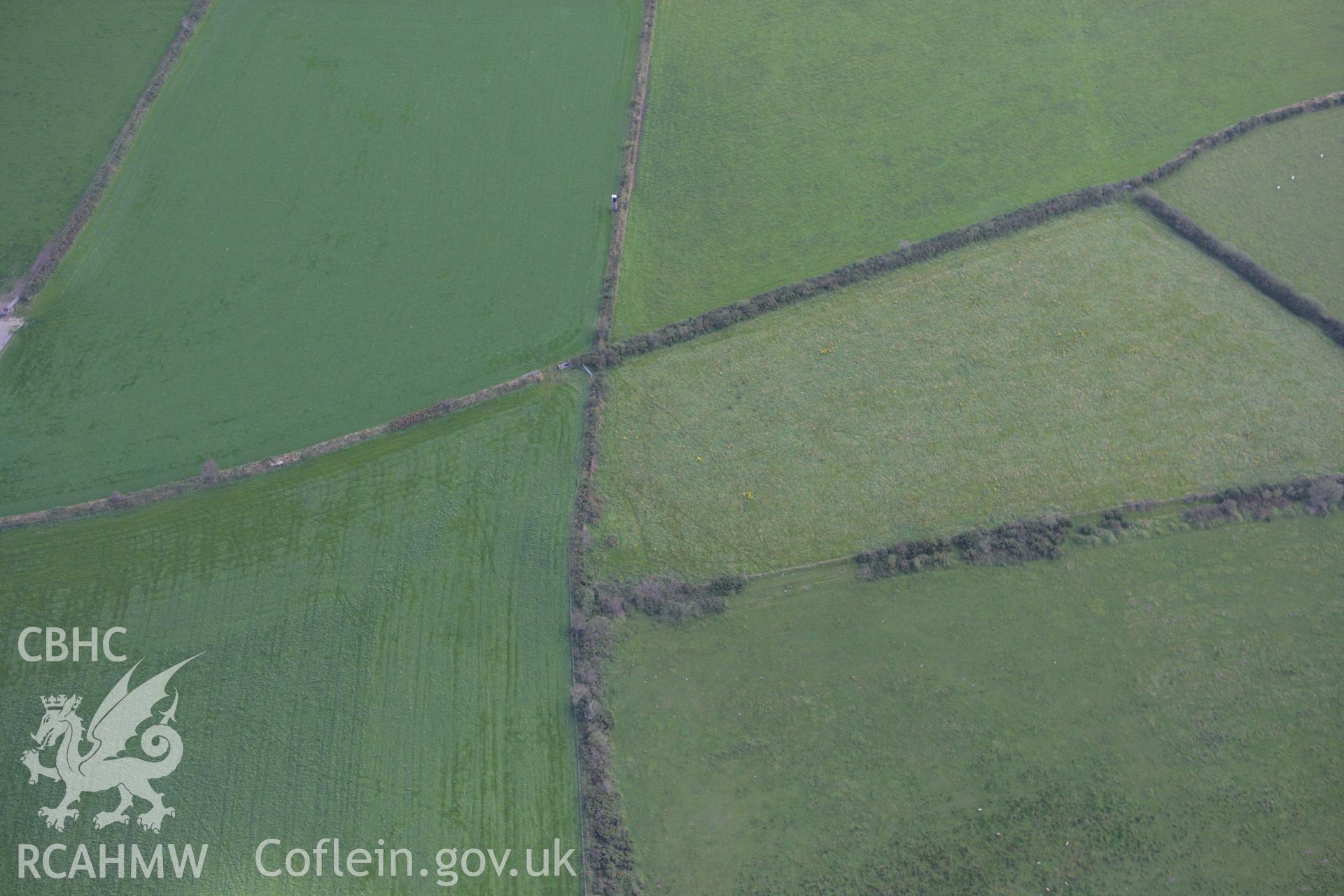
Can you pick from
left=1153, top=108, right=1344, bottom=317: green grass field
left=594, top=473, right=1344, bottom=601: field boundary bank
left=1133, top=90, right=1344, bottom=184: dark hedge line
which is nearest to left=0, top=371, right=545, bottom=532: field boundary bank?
left=594, top=473, right=1344, bottom=601: field boundary bank

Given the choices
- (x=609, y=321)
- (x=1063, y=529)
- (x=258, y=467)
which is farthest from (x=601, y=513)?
(x=1063, y=529)

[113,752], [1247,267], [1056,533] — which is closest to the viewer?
[113,752]

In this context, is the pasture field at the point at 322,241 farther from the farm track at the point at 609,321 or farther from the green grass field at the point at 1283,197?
the green grass field at the point at 1283,197

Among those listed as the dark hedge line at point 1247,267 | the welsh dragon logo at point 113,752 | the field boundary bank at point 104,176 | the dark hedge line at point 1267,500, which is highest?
the field boundary bank at point 104,176

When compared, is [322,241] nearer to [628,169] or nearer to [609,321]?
[609,321]

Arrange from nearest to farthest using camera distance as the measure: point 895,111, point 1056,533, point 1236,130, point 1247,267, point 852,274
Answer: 1. point 1056,533
2. point 1247,267
3. point 852,274
4. point 1236,130
5. point 895,111

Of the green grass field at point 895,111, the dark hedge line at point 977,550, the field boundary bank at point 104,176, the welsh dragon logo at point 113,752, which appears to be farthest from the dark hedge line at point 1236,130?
the field boundary bank at point 104,176
